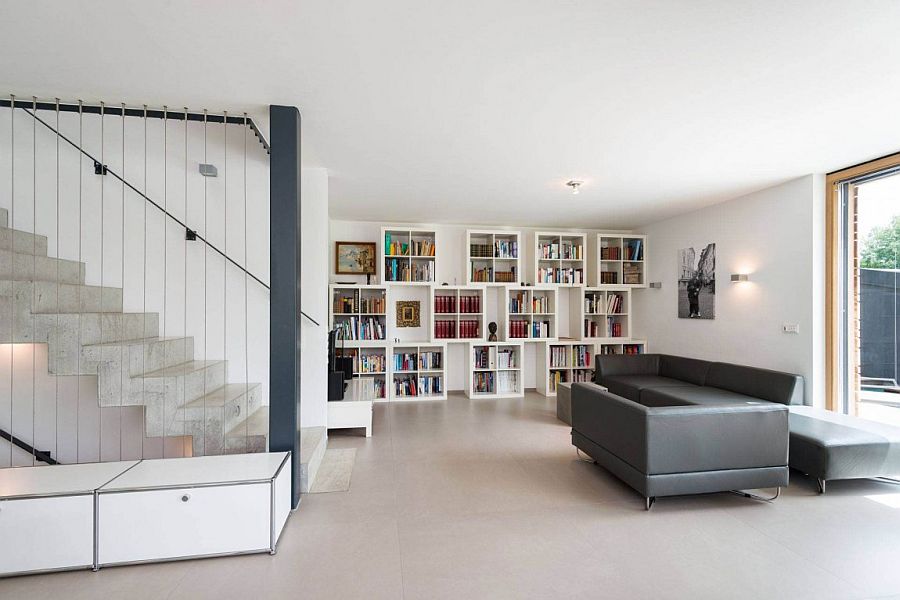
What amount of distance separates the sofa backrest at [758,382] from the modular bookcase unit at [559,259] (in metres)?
2.37

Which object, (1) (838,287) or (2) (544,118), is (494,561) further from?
(1) (838,287)

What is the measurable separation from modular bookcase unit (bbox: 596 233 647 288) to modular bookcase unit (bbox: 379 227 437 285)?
2678mm

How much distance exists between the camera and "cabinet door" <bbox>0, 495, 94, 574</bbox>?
213 centimetres

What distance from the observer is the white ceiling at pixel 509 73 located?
196cm

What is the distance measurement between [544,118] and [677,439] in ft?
7.72

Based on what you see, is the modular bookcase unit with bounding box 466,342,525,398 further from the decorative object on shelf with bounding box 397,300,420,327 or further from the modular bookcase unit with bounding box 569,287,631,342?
the modular bookcase unit with bounding box 569,287,631,342

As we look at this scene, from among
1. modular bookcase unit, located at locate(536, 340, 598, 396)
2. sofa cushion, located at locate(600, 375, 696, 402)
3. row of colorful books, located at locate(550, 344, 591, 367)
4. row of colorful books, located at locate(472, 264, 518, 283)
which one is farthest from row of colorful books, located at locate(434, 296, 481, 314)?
sofa cushion, located at locate(600, 375, 696, 402)

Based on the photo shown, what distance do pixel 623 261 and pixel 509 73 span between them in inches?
204

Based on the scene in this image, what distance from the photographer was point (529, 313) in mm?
6656

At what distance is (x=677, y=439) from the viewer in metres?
2.82

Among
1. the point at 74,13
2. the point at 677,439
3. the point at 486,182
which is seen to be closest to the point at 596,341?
the point at 486,182

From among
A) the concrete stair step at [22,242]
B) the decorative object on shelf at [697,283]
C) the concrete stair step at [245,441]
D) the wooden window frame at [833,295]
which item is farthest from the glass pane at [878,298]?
the concrete stair step at [22,242]

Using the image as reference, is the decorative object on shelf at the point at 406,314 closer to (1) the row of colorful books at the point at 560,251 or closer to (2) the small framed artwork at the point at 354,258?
(2) the small framed artwork at the point at 354,258

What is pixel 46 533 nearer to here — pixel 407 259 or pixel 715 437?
pixel 715 437
